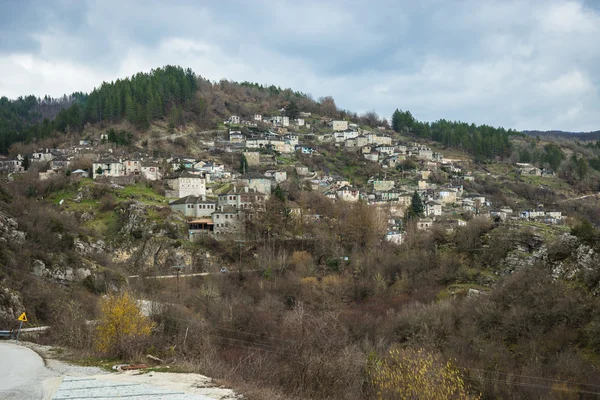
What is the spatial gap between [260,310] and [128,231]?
1816 centimetres

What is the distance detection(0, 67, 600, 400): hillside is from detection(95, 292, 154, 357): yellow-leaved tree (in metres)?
0.10

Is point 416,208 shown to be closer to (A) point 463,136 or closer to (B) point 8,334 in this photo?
(B) point 8,334

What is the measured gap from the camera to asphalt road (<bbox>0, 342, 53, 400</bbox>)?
10410 millimetres

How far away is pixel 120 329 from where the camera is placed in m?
16.3

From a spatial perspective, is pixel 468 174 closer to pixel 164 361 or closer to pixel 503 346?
pixel 503 346

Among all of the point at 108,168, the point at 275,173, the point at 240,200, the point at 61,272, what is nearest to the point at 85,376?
the point at 61,272

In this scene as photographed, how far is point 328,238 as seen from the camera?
47.6 m

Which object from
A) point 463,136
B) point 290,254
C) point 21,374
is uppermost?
point 463,136

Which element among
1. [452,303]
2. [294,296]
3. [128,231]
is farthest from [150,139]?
[452,303]

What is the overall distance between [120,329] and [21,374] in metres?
4.42

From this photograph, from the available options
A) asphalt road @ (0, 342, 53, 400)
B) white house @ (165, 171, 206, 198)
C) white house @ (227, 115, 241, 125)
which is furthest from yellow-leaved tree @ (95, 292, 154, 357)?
white house @ (227, 115, 241, 125)

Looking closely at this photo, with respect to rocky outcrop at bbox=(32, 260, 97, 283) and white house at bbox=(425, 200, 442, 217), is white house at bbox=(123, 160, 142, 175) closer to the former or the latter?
rocky outcrop at bbox=(32, 260, 97, 283)

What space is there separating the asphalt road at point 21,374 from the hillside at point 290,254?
1.27m

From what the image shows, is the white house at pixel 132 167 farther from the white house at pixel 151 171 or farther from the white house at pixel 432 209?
the white house at pixel 432 209
